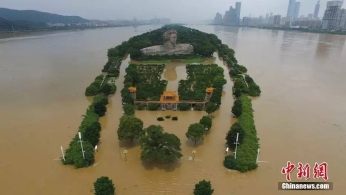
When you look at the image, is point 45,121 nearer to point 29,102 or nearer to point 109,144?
point 29,102

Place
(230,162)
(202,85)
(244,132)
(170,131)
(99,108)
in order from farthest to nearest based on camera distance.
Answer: (202,85) < (99,108) < (170,131) < (244,132) < (230,162)

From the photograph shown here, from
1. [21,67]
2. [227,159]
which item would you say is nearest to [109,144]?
[227,159]

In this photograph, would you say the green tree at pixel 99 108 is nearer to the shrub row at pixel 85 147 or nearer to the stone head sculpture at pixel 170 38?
the shrub row at pixel 85 147

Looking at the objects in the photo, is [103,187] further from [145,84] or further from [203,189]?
[145,84]

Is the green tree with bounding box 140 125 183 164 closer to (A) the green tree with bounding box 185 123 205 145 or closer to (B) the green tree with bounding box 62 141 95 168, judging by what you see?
(A) the green tree with bounding box 185 123 205 145

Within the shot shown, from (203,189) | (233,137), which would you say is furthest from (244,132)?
(203,189)

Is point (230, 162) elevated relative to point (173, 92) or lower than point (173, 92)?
lower
